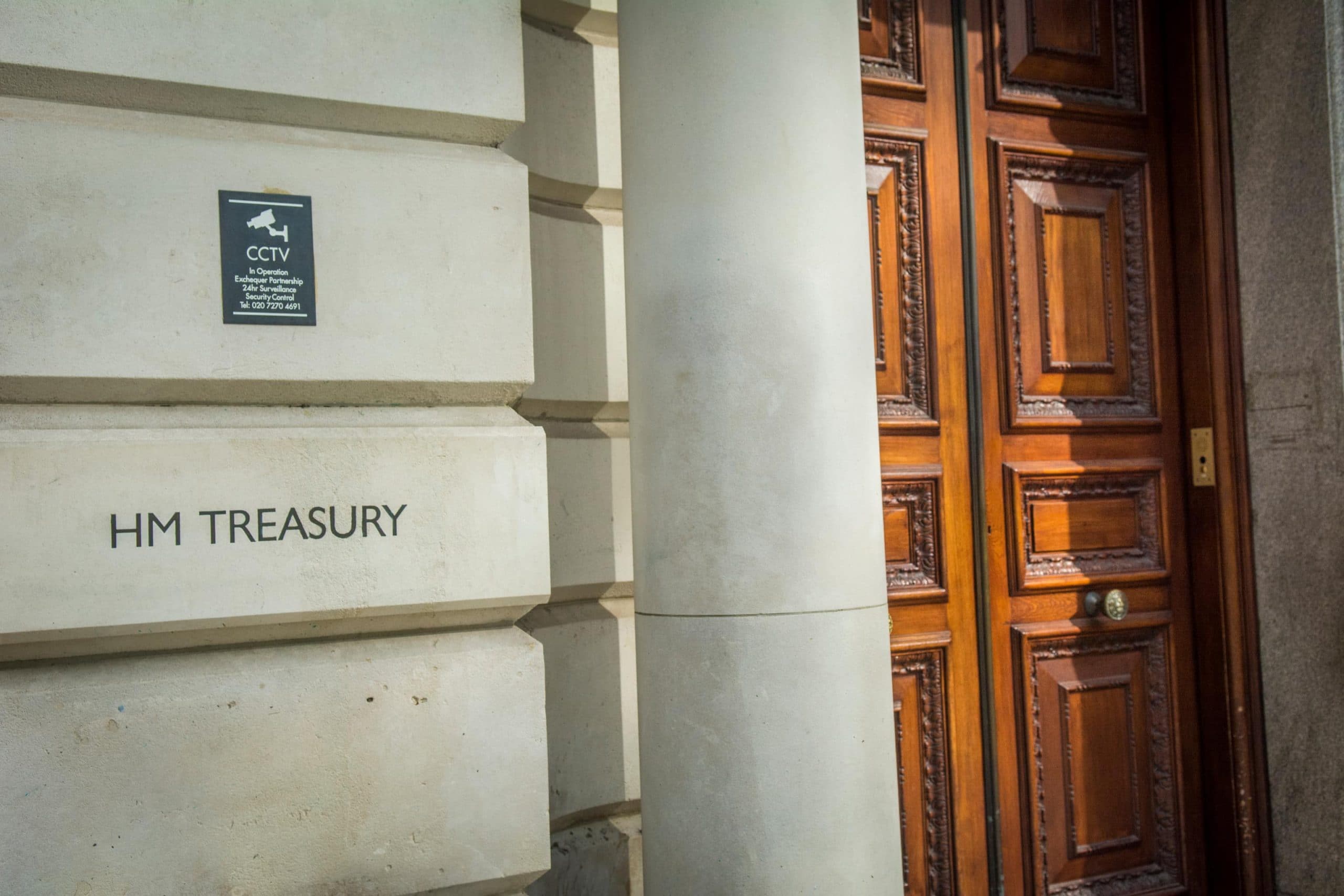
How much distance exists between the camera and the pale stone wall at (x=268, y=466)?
222 cm

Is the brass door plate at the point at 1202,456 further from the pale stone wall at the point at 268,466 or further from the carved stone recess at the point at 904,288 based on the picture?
the pale stone wall at the point at 268,466

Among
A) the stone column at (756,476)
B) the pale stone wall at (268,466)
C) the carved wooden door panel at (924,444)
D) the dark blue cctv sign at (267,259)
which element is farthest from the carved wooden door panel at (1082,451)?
the dark blue cctv sign at (267,259)

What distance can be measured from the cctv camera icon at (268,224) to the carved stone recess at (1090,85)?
2.47 meters

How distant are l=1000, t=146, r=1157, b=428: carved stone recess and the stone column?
1173 millimetres

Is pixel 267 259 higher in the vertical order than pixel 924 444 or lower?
higher

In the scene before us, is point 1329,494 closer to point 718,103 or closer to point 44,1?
point 718,103

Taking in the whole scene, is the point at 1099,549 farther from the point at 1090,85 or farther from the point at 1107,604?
the point at 1090,85

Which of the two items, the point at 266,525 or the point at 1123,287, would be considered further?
the point at 1123,287

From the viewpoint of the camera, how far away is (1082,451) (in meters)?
3.66

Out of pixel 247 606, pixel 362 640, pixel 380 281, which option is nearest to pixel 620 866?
pixel 362 640

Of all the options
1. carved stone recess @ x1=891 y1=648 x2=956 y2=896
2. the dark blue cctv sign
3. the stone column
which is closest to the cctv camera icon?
the dark blue cctv sign

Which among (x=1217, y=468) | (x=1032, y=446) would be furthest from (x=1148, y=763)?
(x=1032, y=446)

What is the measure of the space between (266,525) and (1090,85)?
320 cm

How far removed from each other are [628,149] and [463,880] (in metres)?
1.90
